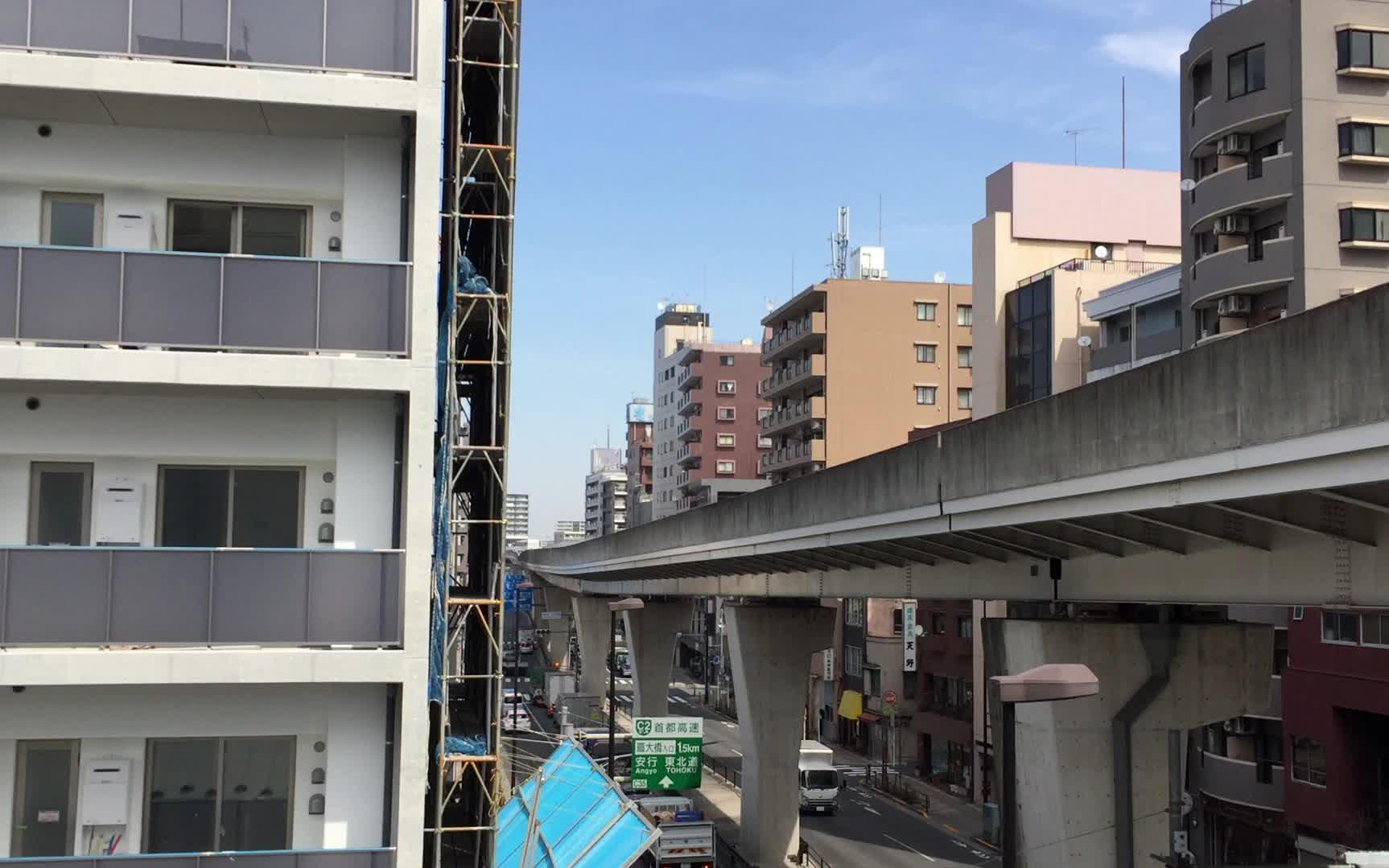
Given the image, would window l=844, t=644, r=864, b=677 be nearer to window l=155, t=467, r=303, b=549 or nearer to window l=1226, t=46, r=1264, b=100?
window l=1226, t=46, r=1264, b=100

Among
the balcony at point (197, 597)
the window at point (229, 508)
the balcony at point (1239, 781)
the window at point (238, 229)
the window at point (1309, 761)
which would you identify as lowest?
the balcony at point (1239, 781)

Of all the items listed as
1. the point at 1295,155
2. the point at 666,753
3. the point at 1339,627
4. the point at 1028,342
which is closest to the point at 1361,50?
the point at 1295,155

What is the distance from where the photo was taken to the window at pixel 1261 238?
137 feet

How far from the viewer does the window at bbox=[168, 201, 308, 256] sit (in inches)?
496

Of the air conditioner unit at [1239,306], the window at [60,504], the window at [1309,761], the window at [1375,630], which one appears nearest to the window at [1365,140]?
the air conditioner unit at [1239,306]

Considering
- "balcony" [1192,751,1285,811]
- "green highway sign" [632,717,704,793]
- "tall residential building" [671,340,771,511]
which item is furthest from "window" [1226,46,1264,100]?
"tall residential building" [671,340,771,511]

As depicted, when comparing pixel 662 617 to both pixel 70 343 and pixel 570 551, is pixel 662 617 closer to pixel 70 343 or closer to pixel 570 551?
pixel 570 551

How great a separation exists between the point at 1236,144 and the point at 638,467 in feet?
397

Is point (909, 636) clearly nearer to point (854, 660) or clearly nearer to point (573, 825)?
point (854, 660)

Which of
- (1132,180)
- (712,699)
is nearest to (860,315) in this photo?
(1132,180)

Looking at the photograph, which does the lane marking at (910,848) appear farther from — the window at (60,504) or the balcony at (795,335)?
the balcony at (795,335)

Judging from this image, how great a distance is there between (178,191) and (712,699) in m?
82.6

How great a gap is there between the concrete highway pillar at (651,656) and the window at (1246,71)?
3618cm

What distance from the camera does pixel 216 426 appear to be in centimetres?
1212
